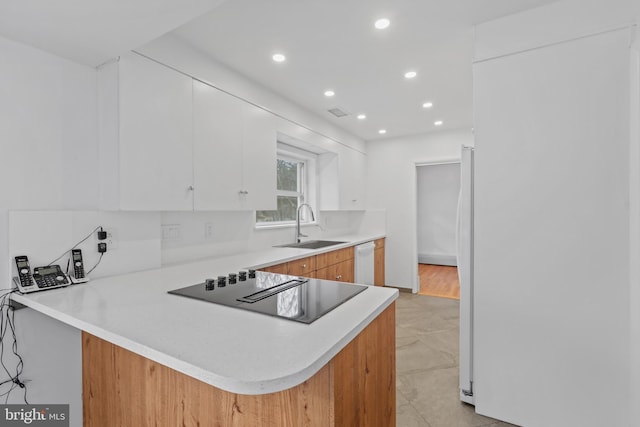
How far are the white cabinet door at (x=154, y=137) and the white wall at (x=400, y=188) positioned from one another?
3422 mm

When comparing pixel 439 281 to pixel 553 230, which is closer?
pixel 553 230

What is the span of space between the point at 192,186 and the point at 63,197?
655 millimetres

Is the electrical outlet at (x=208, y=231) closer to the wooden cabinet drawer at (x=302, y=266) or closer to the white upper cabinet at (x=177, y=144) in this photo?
the white upper cabinet at (x=177, y=144)

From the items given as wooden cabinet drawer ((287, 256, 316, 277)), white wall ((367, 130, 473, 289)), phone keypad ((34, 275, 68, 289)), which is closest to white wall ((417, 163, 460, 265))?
white wall ((367, 130, 473, 289))

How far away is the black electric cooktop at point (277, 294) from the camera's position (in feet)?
3.59

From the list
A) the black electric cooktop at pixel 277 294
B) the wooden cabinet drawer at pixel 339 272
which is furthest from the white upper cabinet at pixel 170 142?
the wooden cabinet drawer at pixel 339 272

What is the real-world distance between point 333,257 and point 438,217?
4452 mm

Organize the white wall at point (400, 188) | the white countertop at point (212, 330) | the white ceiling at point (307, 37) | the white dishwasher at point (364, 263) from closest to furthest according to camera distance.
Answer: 1. the white countertop at point (212, 330)
2. the white ceiling at point (307, 37)
3. the white dishwasher at point (364, 263)
4. the white wall at point (400, 188)

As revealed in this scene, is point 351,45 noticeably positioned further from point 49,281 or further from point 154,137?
point 49,281

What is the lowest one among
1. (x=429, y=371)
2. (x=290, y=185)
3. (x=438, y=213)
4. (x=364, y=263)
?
(x=429, y=371)

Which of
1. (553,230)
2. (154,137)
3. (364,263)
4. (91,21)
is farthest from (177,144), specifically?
(364,263)

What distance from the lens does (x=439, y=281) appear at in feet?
17.5

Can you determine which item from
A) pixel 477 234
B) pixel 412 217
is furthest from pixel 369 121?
pixel 477 234

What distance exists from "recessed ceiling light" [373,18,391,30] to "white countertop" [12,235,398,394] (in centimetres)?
161
